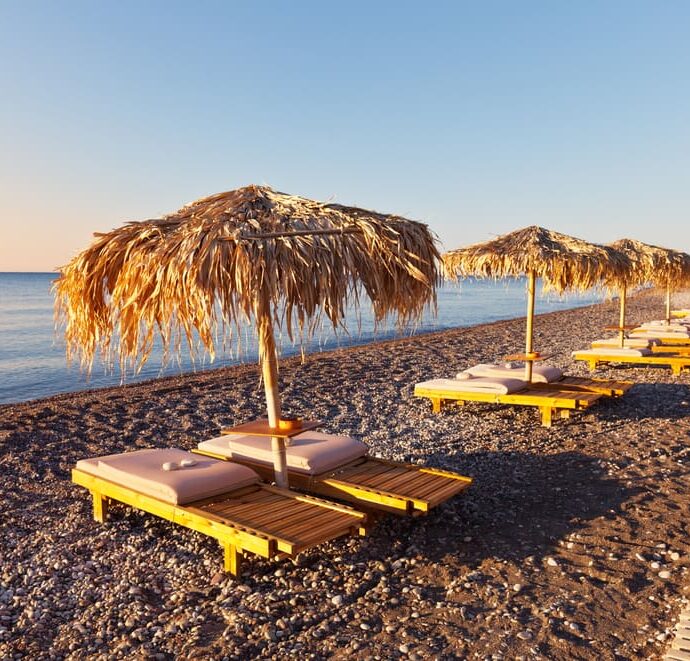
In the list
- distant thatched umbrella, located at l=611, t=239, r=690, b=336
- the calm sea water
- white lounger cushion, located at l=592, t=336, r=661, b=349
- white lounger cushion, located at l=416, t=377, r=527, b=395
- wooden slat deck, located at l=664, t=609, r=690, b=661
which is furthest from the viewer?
the calm sea water

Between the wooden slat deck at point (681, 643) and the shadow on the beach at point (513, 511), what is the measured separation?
871 mm

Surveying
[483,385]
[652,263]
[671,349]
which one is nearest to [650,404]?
[483,385]

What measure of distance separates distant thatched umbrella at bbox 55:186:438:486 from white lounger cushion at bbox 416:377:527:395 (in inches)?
117

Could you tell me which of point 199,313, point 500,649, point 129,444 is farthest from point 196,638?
point 129,444

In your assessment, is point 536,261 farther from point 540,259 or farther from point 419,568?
point 419,568

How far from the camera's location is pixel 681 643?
2.64 meters

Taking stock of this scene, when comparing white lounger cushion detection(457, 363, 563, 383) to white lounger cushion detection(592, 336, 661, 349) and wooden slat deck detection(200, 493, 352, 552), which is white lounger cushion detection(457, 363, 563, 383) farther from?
wooden slat deck detection(200, 493, 352, 552)

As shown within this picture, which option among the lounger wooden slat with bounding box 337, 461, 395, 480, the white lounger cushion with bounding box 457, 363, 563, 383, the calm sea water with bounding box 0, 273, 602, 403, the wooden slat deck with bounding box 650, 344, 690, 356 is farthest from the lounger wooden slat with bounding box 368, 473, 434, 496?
the wooden slat deck with bounding box 650, 344, 690, 356

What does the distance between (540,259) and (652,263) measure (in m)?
5.29

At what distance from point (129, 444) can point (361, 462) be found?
322 cm

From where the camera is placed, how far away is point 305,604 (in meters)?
3.14

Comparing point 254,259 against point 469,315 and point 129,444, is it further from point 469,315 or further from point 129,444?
point 469,315

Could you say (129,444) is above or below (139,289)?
below

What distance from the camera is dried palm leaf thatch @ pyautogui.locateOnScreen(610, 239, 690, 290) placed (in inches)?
433
